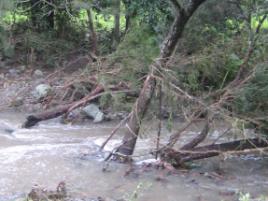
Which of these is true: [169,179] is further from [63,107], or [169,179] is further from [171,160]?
[63,107]

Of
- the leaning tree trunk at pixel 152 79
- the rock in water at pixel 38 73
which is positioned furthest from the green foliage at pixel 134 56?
the rock in water at pixel 38 73

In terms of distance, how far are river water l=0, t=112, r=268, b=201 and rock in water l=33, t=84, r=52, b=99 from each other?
2427 millimetres

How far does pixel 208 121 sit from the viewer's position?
734 cm

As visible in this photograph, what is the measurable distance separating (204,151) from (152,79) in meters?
1.19

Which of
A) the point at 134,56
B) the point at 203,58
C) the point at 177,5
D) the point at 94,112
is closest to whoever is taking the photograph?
the point at 177,5

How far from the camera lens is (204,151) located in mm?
7570

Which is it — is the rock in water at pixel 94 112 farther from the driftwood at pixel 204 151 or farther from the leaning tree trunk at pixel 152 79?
the driftwood at pixel 204 151

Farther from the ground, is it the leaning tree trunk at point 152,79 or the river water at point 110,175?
the leaning tree trunk at point 152,79

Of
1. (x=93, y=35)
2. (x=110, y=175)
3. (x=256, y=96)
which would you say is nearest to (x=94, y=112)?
(x=93, y=35)

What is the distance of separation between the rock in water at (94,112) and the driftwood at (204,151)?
337 centimetres

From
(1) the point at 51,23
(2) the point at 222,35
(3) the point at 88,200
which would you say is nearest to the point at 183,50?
(2) the point at 222,35

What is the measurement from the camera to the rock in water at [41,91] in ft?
38.1

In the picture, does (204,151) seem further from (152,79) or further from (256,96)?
(152,79)

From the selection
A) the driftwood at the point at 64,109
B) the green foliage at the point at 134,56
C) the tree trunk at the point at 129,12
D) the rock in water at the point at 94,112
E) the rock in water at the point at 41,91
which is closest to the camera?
the green foliage at the point at 134,56
